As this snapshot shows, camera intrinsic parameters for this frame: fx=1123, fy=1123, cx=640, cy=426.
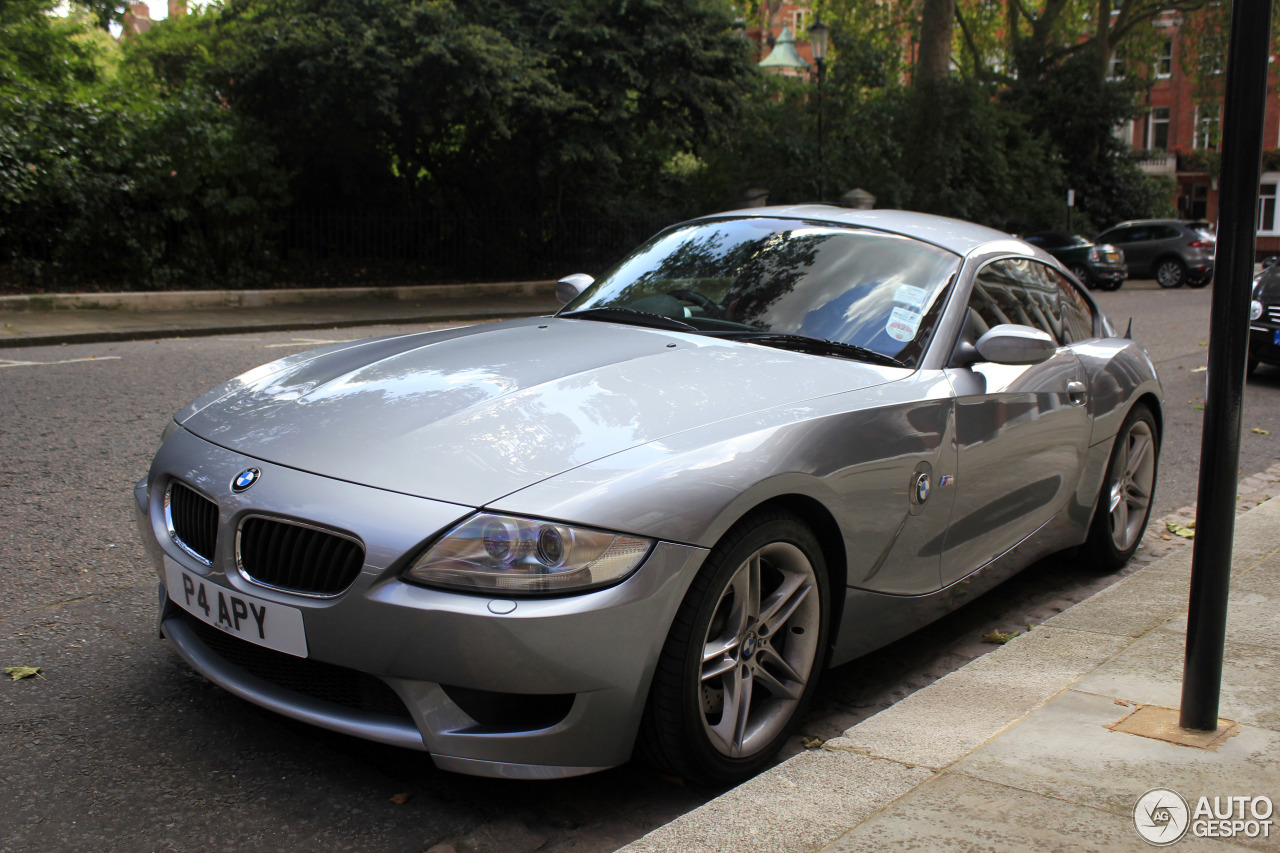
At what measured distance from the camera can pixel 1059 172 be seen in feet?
114

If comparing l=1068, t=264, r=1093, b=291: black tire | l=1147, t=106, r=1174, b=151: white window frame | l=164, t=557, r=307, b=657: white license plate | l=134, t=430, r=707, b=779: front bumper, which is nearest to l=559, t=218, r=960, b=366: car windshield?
l=134, t=430, r=707, b=779: front bumper

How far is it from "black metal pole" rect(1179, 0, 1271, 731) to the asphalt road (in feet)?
3.30

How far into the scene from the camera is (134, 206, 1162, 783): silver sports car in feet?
7.67

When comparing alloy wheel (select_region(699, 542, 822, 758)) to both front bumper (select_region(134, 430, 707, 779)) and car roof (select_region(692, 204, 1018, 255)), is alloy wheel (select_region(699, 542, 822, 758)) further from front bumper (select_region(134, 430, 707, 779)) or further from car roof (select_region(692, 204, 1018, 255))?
car roof (select_region(692, 204, 1018, 255))

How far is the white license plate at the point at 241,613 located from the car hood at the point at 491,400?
1.05ft

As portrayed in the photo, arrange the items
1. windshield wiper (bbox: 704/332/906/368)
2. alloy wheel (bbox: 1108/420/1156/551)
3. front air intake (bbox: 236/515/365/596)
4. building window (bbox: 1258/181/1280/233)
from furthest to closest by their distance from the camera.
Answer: building window (bbox: 1258/181/1280/233) < alloy wheel (bbox: 1108/420/1156/551) < windshield wiper (bbox: 704/332/906/368) < front air intake (bbox: 236/515/365/596)

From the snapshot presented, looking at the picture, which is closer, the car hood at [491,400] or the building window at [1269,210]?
the car hood at [491,400]

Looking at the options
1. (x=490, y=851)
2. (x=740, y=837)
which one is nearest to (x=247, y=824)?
(x=490, y=851)

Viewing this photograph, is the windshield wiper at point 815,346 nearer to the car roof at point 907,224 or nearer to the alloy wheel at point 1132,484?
the car roof at point 907,224

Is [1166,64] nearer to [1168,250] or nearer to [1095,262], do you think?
[1168,250]

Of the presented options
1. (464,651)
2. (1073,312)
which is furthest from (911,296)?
(464,651)

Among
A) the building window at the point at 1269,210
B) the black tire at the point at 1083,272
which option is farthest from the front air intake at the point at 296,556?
the building window at the point at 1269,210

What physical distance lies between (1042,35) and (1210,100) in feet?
19.7

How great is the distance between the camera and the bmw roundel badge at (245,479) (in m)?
2.60
